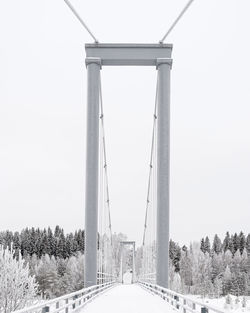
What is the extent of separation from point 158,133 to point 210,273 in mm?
113908

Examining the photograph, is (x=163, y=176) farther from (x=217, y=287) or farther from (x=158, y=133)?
(x=217, y=287)

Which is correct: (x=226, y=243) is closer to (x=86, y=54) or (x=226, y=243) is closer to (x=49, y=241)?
(x=49, y=241)

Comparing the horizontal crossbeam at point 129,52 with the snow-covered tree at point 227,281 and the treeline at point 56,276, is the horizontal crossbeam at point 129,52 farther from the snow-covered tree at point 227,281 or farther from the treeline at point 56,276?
the snow-covered tree at point 227,281

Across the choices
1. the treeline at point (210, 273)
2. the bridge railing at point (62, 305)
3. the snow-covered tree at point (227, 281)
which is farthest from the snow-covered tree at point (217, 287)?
the bridge railing at point (62, 305)

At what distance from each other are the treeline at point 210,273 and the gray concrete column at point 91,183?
99907mm

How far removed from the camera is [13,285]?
3922 cm

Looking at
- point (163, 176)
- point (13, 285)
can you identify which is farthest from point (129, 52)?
point (13, 285)

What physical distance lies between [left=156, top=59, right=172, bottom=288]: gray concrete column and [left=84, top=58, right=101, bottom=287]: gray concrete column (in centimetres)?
225

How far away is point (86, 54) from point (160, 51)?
282cm

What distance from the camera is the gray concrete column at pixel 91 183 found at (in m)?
21.8

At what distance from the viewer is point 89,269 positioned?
2227cm

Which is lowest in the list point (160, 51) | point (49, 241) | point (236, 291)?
point (236, 291)

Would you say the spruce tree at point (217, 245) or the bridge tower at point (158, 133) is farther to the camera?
the spruce tree at point (217, 245)

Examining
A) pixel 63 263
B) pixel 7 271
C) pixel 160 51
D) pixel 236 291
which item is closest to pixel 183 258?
pixel 236 291
